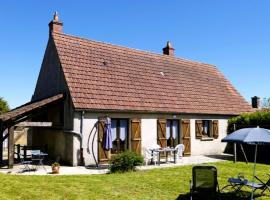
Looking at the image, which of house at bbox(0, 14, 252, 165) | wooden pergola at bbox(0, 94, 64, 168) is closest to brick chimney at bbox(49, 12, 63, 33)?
house at bbox(0, 14, 252, 165)

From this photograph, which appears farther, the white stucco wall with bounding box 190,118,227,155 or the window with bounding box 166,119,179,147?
the white stucco wall with bounding box 190,118,227,155

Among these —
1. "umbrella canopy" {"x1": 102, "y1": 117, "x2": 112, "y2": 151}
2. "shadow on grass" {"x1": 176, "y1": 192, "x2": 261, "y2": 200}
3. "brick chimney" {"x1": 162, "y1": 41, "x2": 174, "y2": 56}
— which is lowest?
"shadow on grass" {"x1": 176, "y1": 192, "x2": 261, "y2": 200}

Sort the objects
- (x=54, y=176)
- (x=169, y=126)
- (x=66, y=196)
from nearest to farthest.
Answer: (x=66, y=196)
(x=54, y=176)
(x=169, y=126)

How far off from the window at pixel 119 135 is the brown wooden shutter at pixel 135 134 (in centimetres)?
33

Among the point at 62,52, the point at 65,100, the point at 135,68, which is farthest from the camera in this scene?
the point at 135,68

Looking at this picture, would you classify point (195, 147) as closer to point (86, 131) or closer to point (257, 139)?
point (86, 131)

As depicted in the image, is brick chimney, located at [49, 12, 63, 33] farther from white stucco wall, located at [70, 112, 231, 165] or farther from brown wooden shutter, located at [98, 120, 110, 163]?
brown wooden shutter, located at [98, 120, 110, 163]

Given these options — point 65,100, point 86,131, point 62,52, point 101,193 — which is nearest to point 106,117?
point 86,131

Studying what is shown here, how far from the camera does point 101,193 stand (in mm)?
9586

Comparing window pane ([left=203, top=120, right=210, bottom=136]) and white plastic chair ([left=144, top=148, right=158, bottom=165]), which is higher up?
window pane ([left=203, top=120, right=210, bottom=136])

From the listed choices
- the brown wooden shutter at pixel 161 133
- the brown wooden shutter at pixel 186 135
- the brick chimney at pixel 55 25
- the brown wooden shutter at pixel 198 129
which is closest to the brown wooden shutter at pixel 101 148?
the brown wooden shutter at pixel 161 133

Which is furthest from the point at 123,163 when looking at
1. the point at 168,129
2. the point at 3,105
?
the point at 3,105

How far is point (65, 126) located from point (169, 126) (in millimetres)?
6291

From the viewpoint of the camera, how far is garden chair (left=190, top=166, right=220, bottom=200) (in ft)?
28.8
